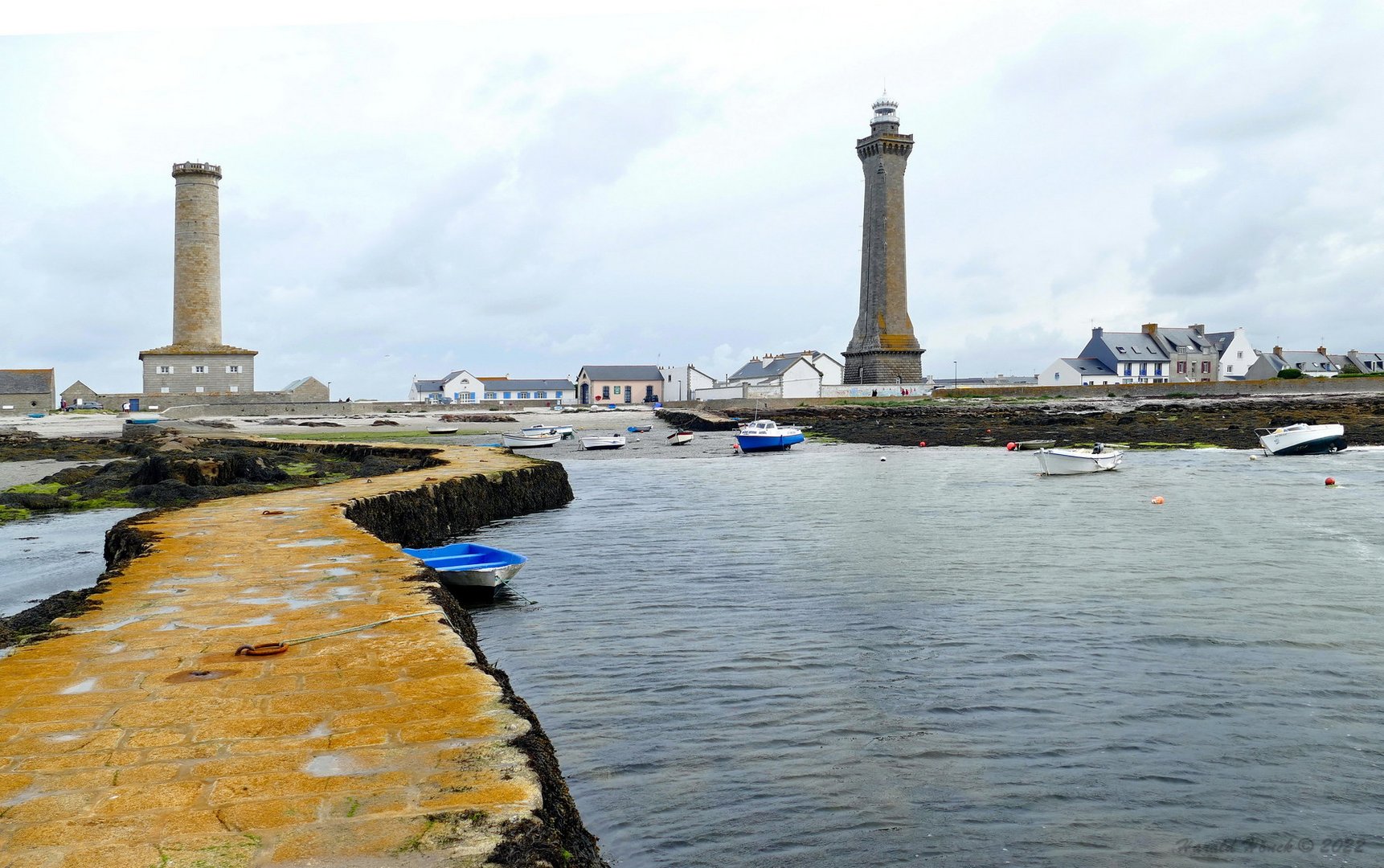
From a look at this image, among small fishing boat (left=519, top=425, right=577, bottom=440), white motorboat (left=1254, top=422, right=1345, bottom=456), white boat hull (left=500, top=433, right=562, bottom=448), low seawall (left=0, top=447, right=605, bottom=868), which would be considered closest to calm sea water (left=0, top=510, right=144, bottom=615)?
low seawall (left=0, top=447, right=605, bottom=868)

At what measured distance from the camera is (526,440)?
170 ft

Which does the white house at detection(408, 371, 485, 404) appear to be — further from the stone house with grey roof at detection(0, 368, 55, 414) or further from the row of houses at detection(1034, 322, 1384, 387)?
the row of houses at detection(1034, 322, 1384, 387)

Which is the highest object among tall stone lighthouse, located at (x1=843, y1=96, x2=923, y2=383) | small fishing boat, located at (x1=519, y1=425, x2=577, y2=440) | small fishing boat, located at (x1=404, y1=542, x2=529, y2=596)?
tall stone lighthouse, located at (x1=843, y1=96, x2=923, y2=383)

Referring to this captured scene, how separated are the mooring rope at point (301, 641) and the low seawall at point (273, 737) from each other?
3 centimetres

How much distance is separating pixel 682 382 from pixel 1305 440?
9239cm

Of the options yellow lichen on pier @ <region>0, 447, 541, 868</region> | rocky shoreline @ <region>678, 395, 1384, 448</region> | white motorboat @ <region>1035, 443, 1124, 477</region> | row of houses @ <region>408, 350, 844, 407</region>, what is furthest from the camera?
row of houses @ <region>408, 350, 844, 407</region>

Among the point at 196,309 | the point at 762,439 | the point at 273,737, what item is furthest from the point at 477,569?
the point at 196,309

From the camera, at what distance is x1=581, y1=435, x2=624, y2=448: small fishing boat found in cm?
5088

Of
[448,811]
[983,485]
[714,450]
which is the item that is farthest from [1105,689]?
[714,450]

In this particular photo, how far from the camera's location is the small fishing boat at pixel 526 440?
5116 centimetres

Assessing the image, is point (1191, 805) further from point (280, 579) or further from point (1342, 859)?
point (280, 579)

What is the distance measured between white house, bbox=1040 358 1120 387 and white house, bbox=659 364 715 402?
126ft

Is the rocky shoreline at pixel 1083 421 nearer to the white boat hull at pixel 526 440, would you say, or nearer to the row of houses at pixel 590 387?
the white boat hull at pixel 526 440

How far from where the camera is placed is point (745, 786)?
23.2ft
